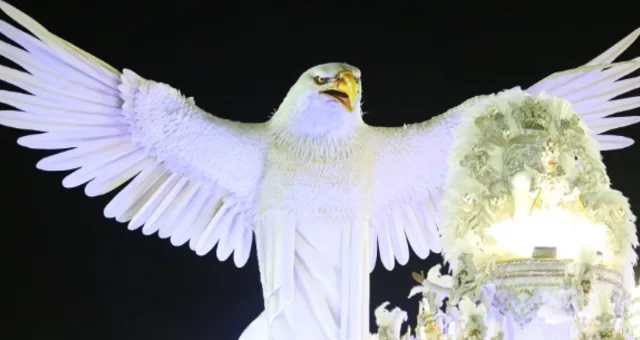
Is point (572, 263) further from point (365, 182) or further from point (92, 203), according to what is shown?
point (92, 203)

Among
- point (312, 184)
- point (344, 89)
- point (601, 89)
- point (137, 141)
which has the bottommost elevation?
point (312, 184)

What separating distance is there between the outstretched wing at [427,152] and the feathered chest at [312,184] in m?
0.17

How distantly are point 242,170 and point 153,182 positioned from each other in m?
0.33

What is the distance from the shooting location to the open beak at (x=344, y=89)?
123 inches

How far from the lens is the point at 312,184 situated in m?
3.19

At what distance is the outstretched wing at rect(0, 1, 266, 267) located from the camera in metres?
3.06

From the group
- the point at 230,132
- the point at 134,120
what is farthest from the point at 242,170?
the point at 134,120

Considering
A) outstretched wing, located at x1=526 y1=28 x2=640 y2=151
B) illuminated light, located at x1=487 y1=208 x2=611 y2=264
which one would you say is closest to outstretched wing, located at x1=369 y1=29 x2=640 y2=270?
outstretched wing, located at x1=526 y1=28 x2=640 y2=151

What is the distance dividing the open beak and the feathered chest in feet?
0.64

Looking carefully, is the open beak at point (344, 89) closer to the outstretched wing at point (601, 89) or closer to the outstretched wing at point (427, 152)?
the outstretched wing at point (427, 152)

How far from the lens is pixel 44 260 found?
12.9 feet

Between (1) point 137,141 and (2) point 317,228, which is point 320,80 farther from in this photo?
(1) point 137,141

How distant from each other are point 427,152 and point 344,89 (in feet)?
1.48

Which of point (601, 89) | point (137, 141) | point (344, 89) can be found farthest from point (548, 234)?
point (137, 141)
